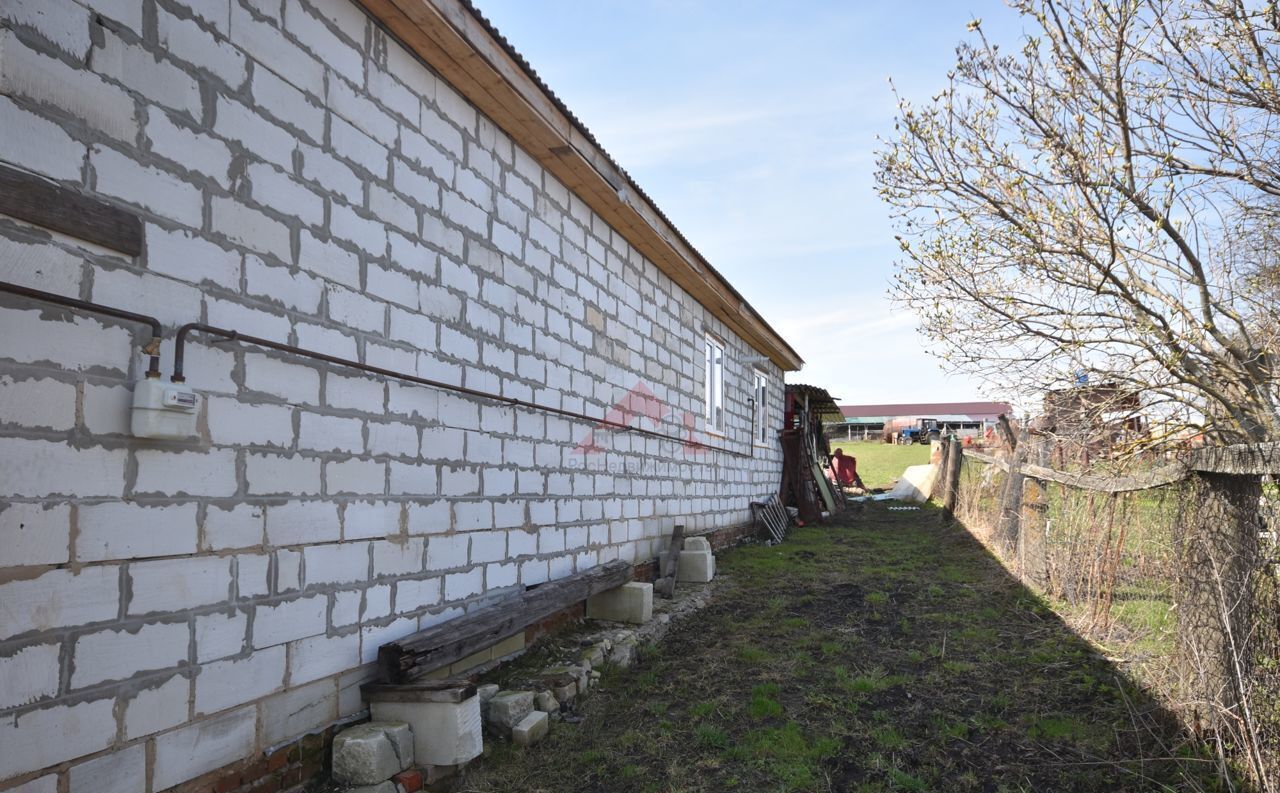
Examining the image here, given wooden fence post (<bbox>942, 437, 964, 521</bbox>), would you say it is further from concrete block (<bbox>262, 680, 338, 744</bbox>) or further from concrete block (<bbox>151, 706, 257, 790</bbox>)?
concrete block (<bbox>151, 706, 257, 790</bbox>)

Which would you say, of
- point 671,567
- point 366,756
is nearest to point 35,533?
point 366,756

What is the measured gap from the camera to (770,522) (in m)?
13.7

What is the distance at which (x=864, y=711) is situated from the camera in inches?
196

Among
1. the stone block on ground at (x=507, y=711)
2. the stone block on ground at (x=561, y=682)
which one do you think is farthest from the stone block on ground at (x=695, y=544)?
the stone block on ground at (x=507, y=711)

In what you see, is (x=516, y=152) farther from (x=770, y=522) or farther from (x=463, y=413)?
(x=770, y=522)

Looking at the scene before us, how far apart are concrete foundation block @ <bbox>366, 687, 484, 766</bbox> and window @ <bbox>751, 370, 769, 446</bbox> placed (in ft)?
34.9

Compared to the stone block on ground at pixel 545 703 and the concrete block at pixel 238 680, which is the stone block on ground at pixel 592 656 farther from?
the concrete block at pixel 238 680

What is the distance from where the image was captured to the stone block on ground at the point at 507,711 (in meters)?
4.35

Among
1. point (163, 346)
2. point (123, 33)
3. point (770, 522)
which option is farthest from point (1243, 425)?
point (770, 522)

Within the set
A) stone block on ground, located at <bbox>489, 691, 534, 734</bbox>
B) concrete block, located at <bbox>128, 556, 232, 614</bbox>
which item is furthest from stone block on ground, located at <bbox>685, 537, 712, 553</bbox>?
concrete block, located at <bbox>128, 556, 232, 614</bbox>

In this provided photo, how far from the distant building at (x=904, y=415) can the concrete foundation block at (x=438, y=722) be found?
135 feet

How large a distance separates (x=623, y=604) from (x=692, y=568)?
2094 millimetres

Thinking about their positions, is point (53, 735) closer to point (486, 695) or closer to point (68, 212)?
point (68, 212)
